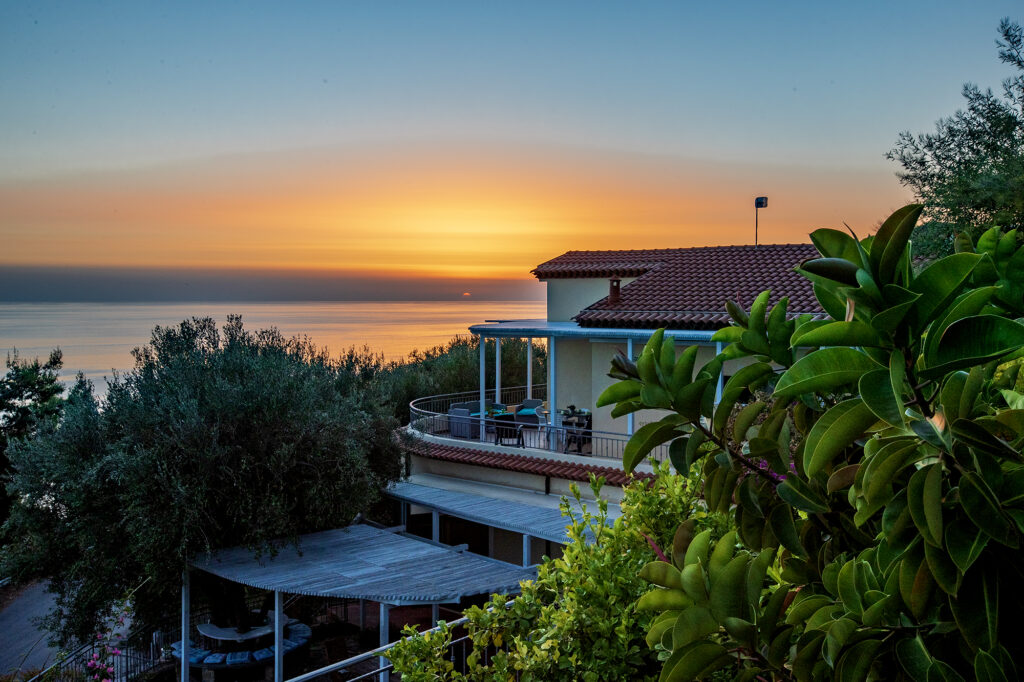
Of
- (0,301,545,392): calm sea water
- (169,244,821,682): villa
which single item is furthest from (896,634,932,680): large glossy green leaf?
(0,301,545,392): calm sea water

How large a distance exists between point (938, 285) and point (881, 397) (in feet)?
0.64

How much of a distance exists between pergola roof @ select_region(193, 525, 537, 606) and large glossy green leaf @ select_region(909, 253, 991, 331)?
31.3 feet

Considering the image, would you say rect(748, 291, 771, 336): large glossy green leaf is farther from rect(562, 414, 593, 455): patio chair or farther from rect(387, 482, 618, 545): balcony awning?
rect(562, 414, 593, 455): patio chair

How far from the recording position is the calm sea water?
39969 millimetres

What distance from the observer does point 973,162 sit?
1675cm

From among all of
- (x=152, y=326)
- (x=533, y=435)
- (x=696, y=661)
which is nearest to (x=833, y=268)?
(x=696, y=661)

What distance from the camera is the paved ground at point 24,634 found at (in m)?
15.7

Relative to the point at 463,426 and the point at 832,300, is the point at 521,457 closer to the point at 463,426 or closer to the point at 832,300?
the point at 463,426

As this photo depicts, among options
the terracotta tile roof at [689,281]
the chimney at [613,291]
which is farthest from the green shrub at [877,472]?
the chimney at [613,291]

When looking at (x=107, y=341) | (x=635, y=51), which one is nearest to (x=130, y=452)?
(x=635, y=51)

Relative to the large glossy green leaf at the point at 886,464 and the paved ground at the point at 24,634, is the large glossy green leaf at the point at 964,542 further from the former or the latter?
the paved ground at the point at 24,634

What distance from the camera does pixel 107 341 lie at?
7175 cm

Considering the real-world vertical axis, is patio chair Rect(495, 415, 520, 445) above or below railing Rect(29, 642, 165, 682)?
above

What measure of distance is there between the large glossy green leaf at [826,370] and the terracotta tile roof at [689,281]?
14.0 metres
